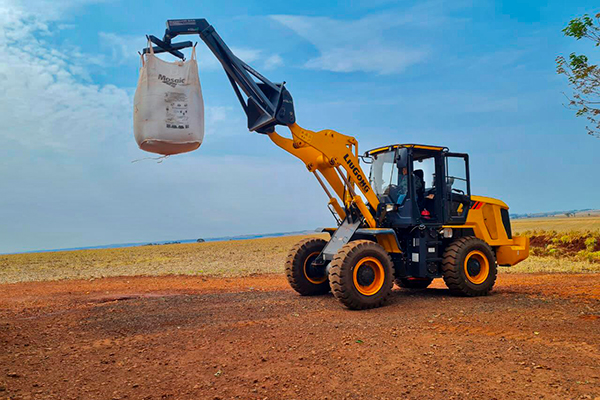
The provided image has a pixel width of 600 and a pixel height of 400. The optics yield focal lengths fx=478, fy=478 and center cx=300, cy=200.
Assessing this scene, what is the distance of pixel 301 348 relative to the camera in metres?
6.19

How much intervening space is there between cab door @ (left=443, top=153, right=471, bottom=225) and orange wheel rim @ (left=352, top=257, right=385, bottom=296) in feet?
8.15

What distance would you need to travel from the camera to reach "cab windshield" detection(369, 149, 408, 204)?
33.3ft

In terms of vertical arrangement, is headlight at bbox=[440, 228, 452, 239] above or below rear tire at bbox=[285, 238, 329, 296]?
above

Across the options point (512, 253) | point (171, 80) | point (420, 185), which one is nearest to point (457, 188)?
point (420, 185)

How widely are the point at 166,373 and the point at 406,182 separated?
256 inches

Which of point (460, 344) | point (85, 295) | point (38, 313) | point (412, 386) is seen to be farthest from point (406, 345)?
point (85, 295)

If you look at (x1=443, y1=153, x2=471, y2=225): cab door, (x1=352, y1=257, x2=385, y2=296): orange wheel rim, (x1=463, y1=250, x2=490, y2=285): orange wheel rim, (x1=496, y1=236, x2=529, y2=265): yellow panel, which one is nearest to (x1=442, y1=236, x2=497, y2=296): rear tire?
(x1=463, y1=250, x2=490, y2=285): orange wheel rim

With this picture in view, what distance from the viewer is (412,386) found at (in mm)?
4852

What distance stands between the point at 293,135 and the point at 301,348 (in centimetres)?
462

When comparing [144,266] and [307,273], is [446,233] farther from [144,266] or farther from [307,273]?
[144,266]

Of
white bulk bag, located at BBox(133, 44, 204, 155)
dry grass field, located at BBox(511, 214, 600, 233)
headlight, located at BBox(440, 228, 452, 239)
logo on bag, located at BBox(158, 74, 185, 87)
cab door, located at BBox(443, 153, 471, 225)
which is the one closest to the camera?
white bulk bag, located at BBox(133, 44, 204, 155)

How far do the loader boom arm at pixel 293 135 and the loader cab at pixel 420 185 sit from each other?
0.51 meters

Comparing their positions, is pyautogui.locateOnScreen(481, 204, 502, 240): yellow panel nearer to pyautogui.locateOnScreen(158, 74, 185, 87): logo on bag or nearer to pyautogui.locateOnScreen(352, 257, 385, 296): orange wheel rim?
pyautogui.locateOnScreen(352, 257, 385, 296): orange wheel rim

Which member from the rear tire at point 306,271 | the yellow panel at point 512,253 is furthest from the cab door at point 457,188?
the rear tire at point 306,271
